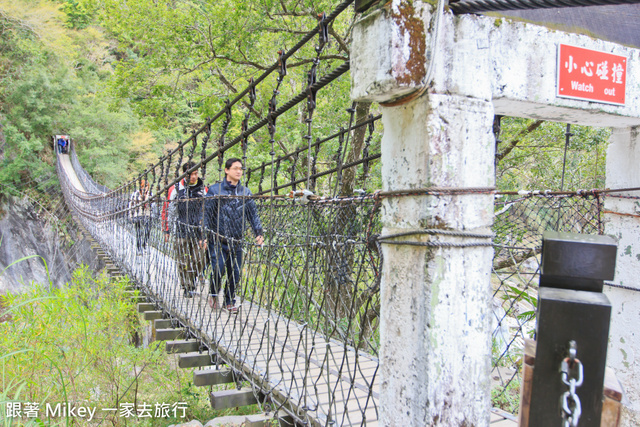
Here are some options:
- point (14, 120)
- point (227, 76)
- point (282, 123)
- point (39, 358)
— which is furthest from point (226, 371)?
point (14, 120)

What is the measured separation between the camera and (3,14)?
1115 centimetres

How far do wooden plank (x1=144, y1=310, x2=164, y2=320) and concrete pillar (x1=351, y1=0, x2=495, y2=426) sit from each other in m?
2.50

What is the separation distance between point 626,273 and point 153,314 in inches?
107

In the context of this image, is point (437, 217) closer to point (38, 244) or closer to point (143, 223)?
point (143, 223)

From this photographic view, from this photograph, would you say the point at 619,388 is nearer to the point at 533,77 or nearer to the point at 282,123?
the point at 533,77

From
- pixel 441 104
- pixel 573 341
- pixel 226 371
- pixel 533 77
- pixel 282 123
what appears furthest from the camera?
pixel 282 123

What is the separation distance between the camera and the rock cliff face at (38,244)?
11.0 metres

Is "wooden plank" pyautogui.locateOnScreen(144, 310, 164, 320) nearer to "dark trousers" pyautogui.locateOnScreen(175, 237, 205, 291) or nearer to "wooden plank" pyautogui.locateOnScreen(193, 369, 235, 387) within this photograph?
"dark trousers" pyautogui.locateOnScreen(175, 237, 205, 291)

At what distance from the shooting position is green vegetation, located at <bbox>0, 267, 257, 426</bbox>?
2.56 meters

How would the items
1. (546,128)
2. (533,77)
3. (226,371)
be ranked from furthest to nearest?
1. (546,128)
2. (226,371)
3. (533,77)

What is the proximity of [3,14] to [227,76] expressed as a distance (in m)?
9.25

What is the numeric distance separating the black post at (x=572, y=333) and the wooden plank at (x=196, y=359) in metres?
1.91

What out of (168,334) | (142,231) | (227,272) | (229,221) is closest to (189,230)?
(229,221)

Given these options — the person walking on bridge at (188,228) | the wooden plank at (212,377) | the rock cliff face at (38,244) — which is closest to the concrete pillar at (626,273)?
the wooden plank at (212,377)
